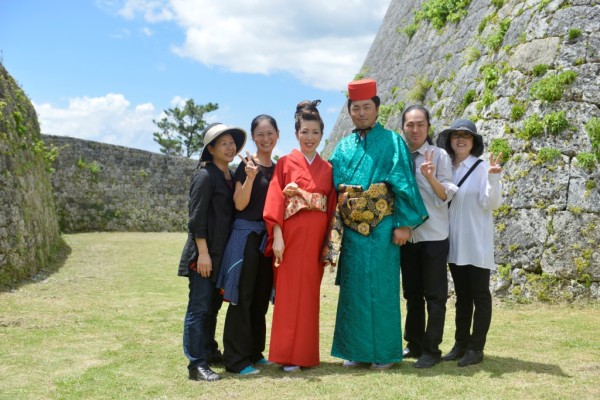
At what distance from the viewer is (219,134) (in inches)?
161

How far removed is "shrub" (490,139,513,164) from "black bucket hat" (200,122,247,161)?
12.2ft

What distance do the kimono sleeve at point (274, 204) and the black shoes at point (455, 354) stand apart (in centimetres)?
151

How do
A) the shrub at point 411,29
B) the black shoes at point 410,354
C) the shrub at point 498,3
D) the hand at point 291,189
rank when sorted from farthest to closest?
the shrub at point 411,29 → the shrub at point 498,3 → the black shoes at point 410,354 → the hand at point 291,189

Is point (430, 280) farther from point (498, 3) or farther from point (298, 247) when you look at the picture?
point (498, 3)

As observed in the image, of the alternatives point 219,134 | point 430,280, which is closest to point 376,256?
point 430,280

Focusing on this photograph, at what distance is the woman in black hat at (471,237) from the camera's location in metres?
4.23

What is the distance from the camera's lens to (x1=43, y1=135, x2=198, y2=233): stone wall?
16906 millimetres

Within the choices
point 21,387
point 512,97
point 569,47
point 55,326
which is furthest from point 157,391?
point 569,47

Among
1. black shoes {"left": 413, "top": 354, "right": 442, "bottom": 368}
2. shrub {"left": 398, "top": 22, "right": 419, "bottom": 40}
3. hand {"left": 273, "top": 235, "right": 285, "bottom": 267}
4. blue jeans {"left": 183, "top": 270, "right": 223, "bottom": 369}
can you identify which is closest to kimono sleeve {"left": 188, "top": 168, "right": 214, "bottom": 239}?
blue jeans {"left": 183, "top": 270, "right": 223, "bottom": 369}

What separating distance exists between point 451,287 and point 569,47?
3.13m

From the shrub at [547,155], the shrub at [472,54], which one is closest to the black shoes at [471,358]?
the shrub at [547,155]

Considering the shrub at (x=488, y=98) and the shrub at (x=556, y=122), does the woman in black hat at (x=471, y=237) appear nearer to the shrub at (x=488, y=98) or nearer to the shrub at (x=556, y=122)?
the shrub at (x=556, y=122)

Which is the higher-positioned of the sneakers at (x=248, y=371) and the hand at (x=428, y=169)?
the hand at (x=428, y=169)

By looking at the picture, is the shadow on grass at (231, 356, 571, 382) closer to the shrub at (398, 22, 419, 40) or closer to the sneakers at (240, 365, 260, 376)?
the sneakers at (240, 365, 260, 376)
